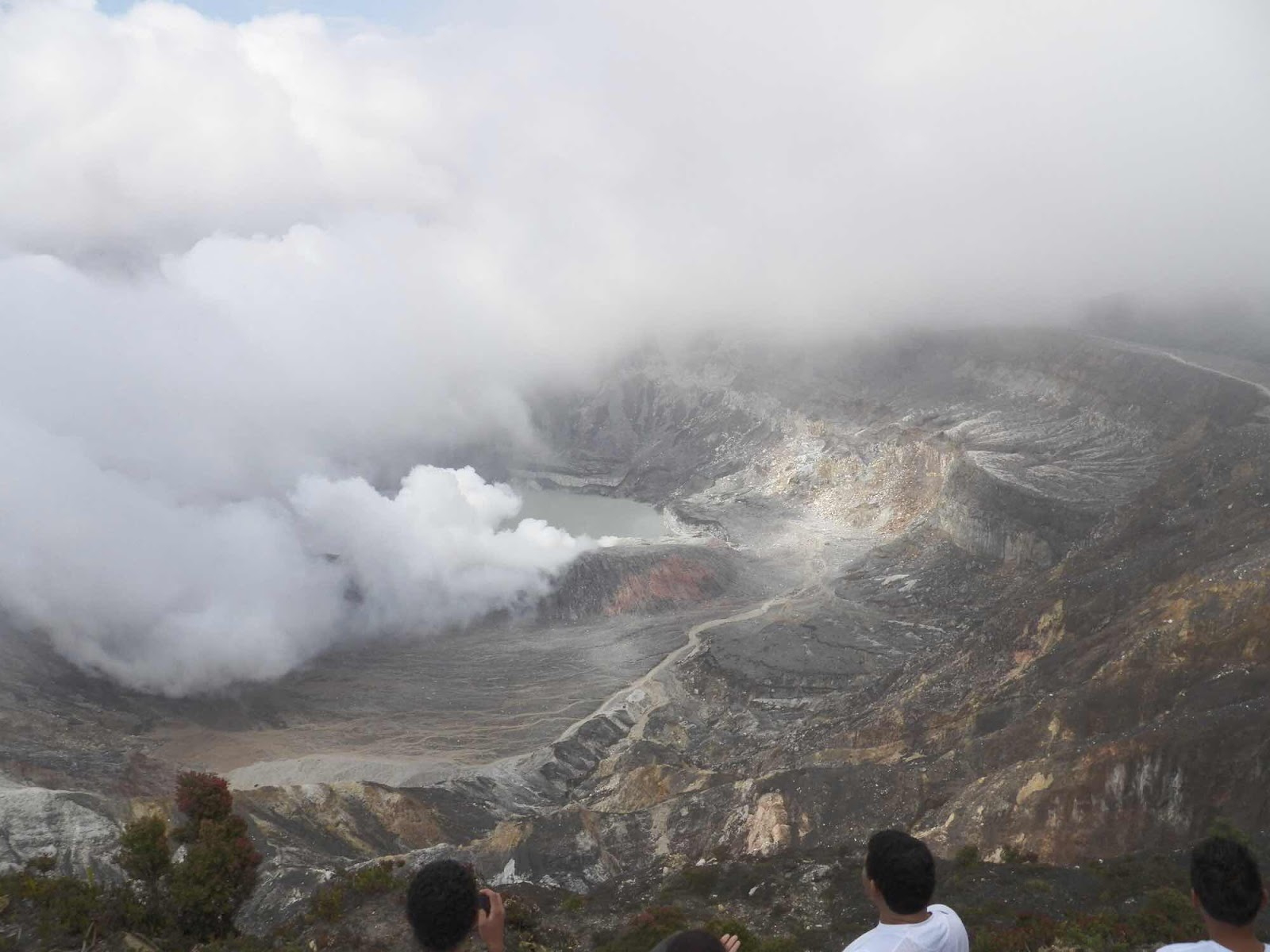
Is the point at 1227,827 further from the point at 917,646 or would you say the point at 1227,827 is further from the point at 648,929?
the point at 917,646

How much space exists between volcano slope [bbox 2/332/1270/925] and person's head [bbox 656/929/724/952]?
23.5m

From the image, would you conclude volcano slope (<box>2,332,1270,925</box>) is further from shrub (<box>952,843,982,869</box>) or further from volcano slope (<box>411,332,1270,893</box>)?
shrub (<box>952,843,982,869</box>)

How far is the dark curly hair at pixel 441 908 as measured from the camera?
585cm

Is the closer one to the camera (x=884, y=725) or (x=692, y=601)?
(x=884, y=725)

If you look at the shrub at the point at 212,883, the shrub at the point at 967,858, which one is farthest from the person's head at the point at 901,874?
the shrub at the point at 212,883

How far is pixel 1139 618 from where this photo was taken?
119 ft

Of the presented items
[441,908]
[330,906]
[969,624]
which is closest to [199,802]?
[330,906]

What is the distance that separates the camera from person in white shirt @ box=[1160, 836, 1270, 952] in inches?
207

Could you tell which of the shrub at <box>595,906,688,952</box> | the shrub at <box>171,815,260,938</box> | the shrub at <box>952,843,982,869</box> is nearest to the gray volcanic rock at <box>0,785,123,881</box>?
the shrub at <box>171,815,260,938</box>

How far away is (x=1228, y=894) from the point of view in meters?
5.30

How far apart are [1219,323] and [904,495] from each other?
46929 millimetres

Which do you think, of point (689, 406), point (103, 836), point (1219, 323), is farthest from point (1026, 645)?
point (689, 406)

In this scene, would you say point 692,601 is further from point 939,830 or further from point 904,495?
point 939,830

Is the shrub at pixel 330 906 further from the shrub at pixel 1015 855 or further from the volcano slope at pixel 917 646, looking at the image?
the shrub at pixel 1015 855
